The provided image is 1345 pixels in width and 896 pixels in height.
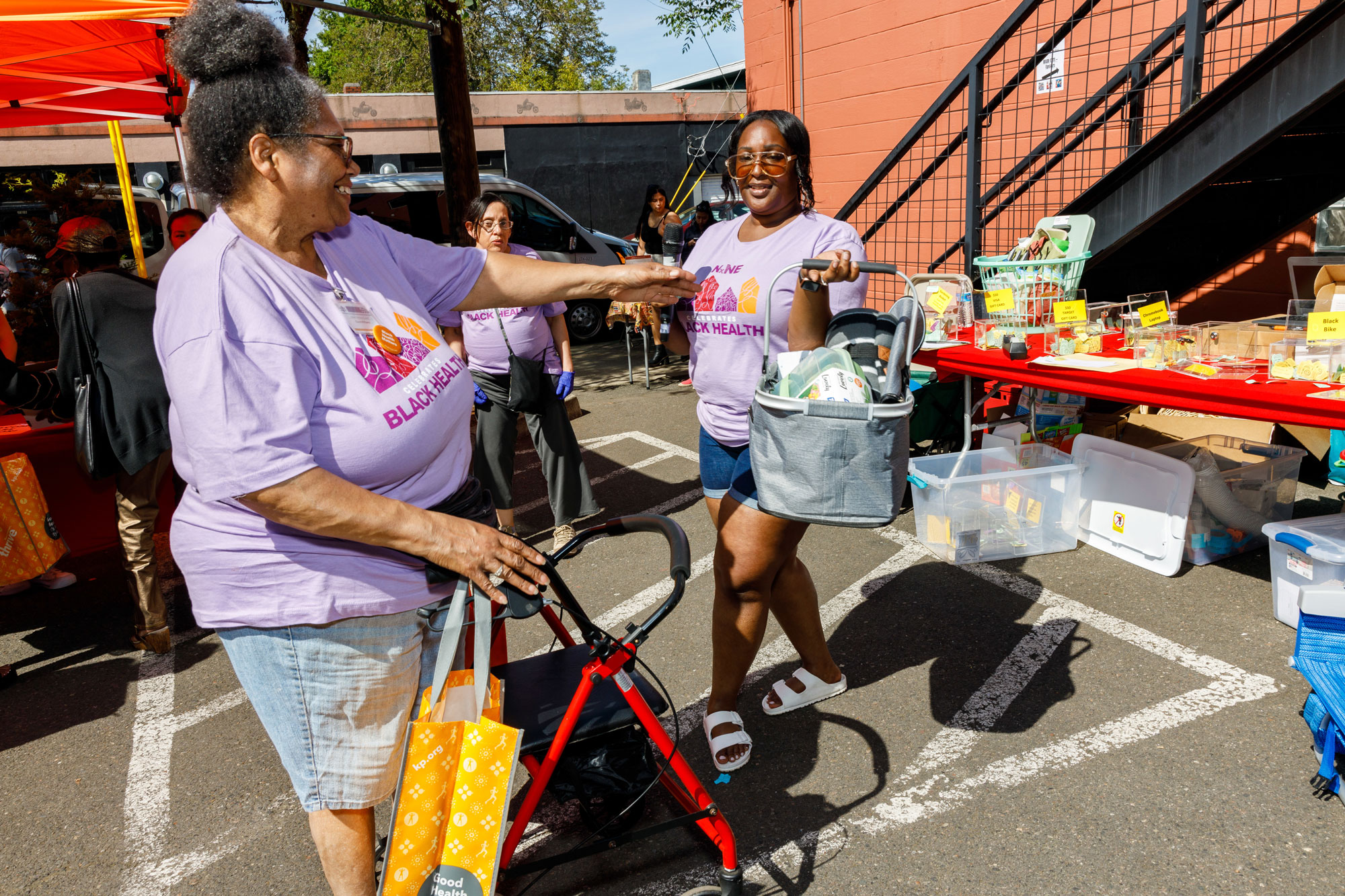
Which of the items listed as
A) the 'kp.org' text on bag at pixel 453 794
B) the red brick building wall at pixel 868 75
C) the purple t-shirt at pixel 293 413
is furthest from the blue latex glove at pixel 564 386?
the red brick building wall at pixel 868 75

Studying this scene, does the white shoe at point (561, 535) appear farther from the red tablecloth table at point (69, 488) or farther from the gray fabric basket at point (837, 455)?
the gray fabric basket at point (837, 455)

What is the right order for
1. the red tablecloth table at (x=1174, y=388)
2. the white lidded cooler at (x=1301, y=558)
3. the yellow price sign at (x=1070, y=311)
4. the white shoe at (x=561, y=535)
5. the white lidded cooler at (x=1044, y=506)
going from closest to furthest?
the red tablecloth table at (x=1174, y=388), the white lidded cooler at (x=1301, y=558), the white lidded cooler at (x=1044, y=506), the yellow price sign at (x=1070, y=311), the white shoe at (x=561, y=535)

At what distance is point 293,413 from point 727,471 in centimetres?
151

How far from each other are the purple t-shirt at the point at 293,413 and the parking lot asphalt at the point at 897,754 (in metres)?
1.30

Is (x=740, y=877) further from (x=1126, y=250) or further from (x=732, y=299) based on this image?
(x=1126, y=250)

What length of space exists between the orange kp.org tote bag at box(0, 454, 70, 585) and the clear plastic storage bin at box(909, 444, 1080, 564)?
4.35m

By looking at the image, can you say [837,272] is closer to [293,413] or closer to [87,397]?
[293,413]

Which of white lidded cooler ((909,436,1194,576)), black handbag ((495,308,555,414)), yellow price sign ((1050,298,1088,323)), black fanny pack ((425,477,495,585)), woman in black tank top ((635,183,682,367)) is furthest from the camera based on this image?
woman in black tank top ((635,183,682,367))

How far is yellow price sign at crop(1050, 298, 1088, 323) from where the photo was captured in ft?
14.8

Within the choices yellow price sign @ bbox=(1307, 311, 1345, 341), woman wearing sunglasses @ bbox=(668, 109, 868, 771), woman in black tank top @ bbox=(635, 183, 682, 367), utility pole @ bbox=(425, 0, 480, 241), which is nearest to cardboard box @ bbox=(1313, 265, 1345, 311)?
yellow price sign @ bbox=(1307, 311, 1345, 341)

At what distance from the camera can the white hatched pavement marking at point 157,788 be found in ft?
8.72

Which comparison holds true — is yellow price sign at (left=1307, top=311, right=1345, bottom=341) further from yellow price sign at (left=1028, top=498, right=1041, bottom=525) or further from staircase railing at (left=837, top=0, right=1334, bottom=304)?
staircase railing at (left=837, top=0, right=1334, bottom=304)

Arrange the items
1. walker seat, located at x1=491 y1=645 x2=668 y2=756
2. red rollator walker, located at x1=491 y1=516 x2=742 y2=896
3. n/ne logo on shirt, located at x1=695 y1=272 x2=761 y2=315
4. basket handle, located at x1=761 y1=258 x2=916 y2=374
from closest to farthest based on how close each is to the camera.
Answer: red rollator walker, located at x1=491 y1=516 x2=742 y2=896 < walker seat, located at x1=491 y1=645 x2=668 y2=756 < basket handle, located at x1=761 y1=258 x2=916 y2=374 < n/ne logo on shirt, located at x1=695 y1=272 x2=761 y2=315

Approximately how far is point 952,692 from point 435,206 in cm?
1131
